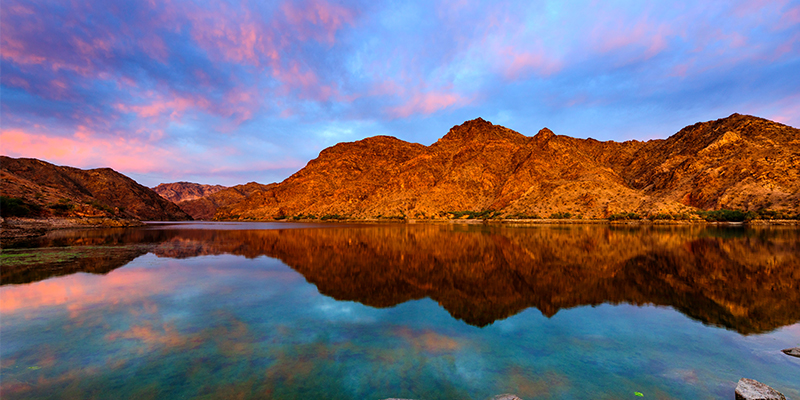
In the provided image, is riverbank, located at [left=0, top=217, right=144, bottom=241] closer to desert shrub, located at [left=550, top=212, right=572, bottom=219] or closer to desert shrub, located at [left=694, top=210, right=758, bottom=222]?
desert shrub, located at [left=550, top=212, right=572, bottom=219]

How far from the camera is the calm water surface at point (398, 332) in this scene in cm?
570

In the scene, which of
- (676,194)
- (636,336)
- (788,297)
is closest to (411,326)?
(636,336)

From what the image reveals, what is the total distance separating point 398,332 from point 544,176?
110353 mm

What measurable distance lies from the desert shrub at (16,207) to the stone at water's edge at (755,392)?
2665 inches

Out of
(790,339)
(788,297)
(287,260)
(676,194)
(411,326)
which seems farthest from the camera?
(676,194)

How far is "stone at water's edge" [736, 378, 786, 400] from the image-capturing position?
4.87 metres

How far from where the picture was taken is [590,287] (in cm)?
1328

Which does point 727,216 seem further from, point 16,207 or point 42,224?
point 16,207

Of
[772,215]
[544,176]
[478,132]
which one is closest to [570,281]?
[772,215]

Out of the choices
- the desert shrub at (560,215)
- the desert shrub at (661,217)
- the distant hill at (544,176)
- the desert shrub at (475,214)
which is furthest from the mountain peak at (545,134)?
the desert shrub at (661,217)

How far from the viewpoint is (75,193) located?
8269 cm

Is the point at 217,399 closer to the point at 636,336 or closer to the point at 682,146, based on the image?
the point at 636,336

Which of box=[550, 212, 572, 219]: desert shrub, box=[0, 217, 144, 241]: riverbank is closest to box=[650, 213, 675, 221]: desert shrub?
box=[550, 212, 572, 219]: desert shrub

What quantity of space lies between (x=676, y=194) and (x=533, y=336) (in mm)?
104463
